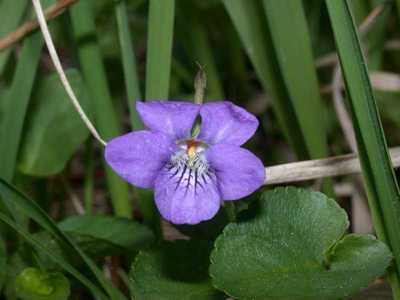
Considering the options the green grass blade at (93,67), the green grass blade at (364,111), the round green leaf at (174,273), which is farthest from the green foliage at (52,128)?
the green grass blade at (364,111)

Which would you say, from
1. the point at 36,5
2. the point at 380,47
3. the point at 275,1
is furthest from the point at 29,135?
the point at 380,47

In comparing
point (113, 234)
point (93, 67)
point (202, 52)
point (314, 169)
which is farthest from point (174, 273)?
point (202, 52)

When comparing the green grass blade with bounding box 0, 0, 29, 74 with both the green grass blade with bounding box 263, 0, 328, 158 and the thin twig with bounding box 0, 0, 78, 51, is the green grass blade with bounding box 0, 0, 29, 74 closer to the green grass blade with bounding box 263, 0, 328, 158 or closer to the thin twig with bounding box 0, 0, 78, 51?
the thin twig with bounding box 0, 0, 78, 51

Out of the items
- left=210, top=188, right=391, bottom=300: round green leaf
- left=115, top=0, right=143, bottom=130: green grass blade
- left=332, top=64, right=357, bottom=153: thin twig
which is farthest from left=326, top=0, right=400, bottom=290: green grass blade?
left=332, top=64, right=357, bottom=153: thin twig

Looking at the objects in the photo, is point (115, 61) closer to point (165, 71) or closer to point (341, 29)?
point (165, 71)

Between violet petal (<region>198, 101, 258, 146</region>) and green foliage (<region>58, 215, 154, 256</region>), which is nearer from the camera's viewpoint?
violet petal (<region>198, 101, 258, 146</region>)

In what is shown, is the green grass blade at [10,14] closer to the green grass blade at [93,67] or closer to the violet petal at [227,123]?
the green grass blade at [93,67]
